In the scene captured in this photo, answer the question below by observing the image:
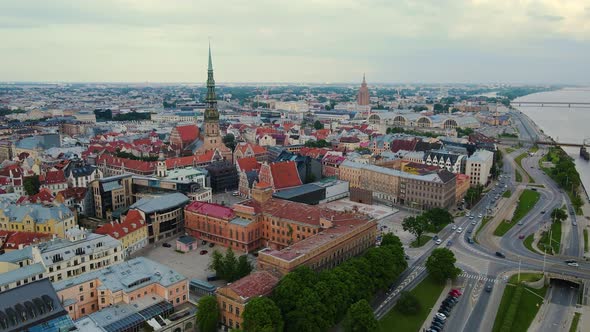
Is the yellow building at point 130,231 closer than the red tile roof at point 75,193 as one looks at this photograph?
Yes

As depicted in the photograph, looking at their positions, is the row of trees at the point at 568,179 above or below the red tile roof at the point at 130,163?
below

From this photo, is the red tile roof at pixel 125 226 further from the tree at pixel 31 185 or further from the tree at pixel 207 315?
the tree at pixel 31 185

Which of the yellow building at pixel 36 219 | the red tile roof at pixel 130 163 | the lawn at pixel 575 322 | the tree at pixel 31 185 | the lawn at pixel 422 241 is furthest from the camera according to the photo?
the red tile roof at pixel 130 163

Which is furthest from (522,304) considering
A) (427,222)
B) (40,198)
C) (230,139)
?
Result: (230,139)

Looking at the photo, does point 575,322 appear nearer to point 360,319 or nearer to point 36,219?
point 360,319

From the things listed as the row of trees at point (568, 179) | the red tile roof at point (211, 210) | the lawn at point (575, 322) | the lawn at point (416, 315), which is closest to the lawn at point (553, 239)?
the row of trees at point (568, 179)

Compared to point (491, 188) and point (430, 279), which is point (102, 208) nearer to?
point (430, 279)

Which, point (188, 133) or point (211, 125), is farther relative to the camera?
point (188, 133)

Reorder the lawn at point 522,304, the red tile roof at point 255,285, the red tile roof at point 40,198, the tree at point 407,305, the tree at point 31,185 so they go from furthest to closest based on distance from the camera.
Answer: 1. the tree at point 31,185
2. the red tile roof at point 40,198
3. the tree at point 407,305
4. the lawn at point 522,304
5. the red tile roof at point 255,285
